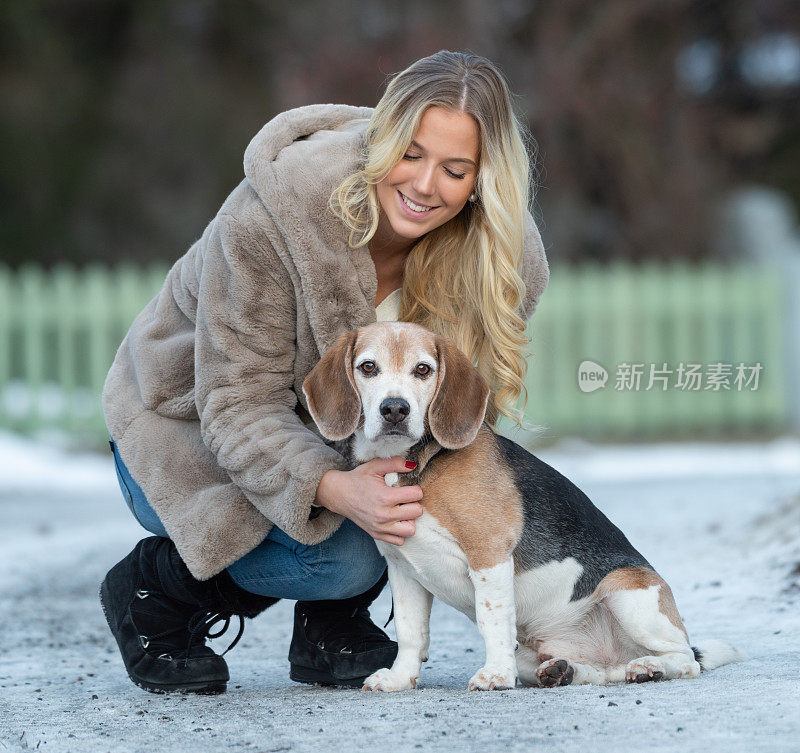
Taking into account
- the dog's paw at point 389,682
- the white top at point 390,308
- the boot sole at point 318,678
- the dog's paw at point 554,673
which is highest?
the white top at point 390,308

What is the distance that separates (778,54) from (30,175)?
1139 centimetres

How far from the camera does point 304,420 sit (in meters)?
4.08

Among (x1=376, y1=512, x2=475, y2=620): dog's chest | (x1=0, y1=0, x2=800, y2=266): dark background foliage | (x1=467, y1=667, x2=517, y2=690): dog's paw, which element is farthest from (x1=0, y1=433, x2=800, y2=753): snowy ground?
(x1=0, y1=0, x2=800, y2=266): dark background foliage

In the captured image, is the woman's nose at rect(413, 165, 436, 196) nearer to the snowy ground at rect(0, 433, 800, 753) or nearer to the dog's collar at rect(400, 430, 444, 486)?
the dog's collar at rect(400, 430, 444, 486)

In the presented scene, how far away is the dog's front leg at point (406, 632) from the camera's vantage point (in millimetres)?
3664

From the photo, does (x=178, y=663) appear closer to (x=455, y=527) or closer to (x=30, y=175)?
(x=455, y=527)

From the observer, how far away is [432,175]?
3.75m

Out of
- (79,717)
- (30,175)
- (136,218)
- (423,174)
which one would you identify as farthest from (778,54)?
(79,717)

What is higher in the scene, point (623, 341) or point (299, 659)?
point (623, 341)

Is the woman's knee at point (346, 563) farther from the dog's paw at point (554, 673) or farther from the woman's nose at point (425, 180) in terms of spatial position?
the woman's nose at point (425, 180)

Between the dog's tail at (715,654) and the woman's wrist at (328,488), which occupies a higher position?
the woman's wrist at (328,488)

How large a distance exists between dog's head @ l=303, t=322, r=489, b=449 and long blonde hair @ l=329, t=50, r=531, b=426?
0.93 ft

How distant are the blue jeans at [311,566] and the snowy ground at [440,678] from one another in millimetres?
338

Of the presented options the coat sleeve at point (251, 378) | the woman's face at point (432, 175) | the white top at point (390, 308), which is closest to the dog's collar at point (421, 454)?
the coat sleeve at point (251, 378)
